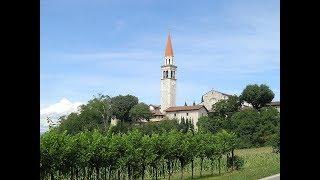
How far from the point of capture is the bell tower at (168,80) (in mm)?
51469

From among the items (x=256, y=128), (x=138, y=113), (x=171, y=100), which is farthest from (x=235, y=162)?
(x=171, y=100)

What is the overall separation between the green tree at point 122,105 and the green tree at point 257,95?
10563 millimetres

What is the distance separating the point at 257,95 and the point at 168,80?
59.8 ft

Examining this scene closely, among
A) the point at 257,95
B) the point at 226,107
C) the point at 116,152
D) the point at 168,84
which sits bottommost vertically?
the point at 116,152

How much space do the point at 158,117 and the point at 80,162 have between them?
106ft

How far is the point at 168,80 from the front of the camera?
52.2 m

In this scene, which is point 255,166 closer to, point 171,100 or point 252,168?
point 252,168

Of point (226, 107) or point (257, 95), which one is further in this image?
point (257, 95)

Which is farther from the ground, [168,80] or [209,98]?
[168,80]

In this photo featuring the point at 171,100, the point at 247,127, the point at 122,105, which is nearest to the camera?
the point at 247,127

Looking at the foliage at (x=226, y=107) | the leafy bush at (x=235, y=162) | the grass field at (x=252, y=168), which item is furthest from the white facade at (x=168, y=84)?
the leafy bush at (x=235, y=162)

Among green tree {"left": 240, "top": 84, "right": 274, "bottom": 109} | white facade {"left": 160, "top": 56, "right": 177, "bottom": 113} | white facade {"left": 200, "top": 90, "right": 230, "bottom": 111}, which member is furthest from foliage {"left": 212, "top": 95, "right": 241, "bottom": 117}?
white facade {"left": 160, "top": 56, "right": 177, "bottom": 113}
